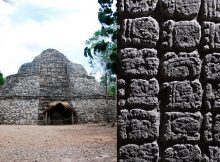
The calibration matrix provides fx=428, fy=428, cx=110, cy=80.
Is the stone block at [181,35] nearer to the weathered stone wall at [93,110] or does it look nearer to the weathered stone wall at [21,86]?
the weathered stone wall at [93,110]

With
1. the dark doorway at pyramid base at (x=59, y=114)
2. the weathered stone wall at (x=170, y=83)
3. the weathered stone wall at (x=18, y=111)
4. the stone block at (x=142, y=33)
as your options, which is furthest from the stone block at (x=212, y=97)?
the weathered stone wall at (x=18, y=111)

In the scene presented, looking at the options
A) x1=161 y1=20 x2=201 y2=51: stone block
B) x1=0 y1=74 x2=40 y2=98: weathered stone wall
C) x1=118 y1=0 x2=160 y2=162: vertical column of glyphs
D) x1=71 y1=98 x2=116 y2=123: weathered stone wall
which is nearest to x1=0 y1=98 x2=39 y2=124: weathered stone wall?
x1=0 y1=74 x2=40 y2=98: weathered stone wall

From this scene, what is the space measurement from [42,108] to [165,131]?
1258 inches

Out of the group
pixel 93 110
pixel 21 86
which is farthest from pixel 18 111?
pixel 93 110

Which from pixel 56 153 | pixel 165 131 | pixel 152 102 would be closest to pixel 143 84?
pixel 152 102

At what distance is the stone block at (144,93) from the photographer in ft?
9.29

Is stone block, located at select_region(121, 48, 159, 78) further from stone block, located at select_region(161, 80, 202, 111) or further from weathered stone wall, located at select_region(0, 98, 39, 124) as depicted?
weathered stone wall, located at select_region(0, 98, 39, 124)

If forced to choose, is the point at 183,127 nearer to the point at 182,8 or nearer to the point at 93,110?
the point at 182,8

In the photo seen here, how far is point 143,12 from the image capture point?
2879mm

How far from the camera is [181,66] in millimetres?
2836

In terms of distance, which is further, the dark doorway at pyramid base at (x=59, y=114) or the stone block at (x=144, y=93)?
the dark doorway at pyramid base at (x=59, y=114)

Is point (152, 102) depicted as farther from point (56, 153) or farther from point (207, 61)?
point (56, 153)

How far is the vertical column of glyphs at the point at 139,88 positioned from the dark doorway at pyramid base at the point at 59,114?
30.7 meters

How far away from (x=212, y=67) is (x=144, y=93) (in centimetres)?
48
